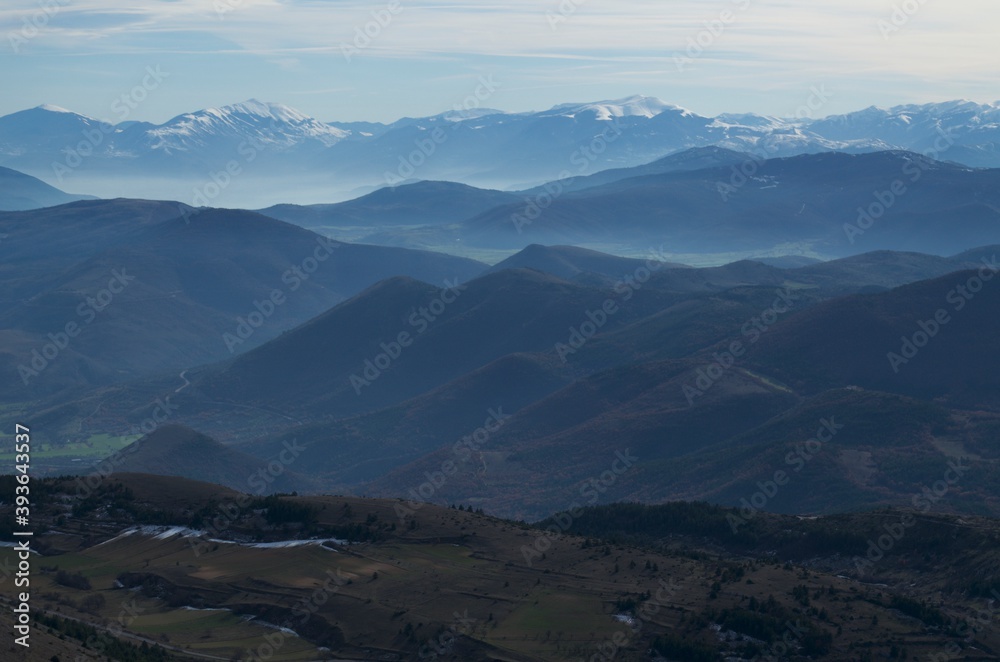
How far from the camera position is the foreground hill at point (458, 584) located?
47469mm

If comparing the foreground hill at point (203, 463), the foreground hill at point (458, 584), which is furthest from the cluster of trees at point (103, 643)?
the foreground hill at point (203, 463)

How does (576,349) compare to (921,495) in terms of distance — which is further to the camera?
(576,349)

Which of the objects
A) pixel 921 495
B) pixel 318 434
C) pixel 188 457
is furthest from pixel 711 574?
pixel 318 434

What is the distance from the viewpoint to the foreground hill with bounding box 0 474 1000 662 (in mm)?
47469

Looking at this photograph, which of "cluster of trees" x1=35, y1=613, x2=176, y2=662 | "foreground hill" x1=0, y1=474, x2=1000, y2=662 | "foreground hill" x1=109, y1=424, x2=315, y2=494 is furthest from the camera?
"foreground hill" x1=109, y1=424, x2=315, y2=494

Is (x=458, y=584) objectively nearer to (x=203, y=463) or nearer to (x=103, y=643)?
(x=103, y=643)

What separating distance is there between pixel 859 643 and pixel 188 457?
90212 mm

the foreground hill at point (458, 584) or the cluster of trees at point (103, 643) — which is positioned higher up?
the cluster of trees at point (103, 643)

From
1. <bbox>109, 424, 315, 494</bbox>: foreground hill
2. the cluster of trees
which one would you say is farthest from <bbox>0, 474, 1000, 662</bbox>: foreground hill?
<bbox>109, 424, 315, 494</bbox>: foreground hill

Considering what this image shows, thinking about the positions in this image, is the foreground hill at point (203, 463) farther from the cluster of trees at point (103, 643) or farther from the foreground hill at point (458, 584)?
the cluster of trees at point (103, 643)

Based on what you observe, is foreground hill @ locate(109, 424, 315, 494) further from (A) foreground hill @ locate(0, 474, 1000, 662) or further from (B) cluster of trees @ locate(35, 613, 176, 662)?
(B) cluster of trees @ locate(35, 613, 176, 662)

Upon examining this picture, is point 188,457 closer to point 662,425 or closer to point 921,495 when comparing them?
point 662,425

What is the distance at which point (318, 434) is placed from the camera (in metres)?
150

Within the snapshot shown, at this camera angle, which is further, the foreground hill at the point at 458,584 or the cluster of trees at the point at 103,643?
the foreground hill at the point at 458,584
